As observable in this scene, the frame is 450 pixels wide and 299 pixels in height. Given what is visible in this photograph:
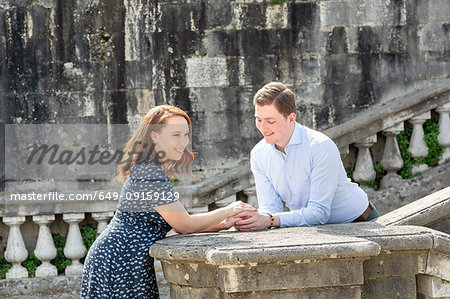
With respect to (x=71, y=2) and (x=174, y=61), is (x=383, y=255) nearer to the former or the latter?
(x=174, y=61)

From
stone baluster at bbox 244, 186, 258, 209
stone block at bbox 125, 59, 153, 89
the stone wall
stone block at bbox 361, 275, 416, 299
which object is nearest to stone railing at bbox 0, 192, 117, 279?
the stone wall

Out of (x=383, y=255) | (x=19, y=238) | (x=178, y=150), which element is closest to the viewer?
(x=383, y=255)

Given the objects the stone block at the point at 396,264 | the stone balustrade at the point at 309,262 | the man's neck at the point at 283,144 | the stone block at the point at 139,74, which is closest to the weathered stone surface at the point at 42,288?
the stone block at the point at 139,74

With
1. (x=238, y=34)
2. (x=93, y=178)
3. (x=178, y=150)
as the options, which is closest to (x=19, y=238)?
(x=93, y=178)

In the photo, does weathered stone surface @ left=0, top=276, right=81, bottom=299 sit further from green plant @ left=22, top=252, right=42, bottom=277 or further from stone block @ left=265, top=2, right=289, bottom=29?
stone block @ left=265, top=2, right=289, bottom=29

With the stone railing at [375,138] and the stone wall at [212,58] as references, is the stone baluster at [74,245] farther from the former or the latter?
the stone railing at [375,138]

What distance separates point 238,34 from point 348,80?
1206 millimetres

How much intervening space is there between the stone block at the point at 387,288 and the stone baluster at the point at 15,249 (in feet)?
14.6

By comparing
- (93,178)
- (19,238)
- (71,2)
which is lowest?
(19,238)

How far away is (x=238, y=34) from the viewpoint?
25.8 feet

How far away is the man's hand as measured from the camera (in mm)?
4551

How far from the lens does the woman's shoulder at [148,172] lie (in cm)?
439

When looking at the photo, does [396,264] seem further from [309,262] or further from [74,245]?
[74,245]

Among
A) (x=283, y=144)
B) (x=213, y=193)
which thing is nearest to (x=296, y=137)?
(x=283, y=144)
